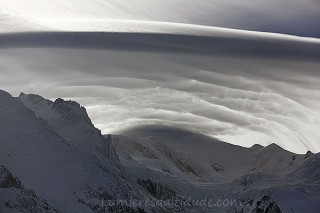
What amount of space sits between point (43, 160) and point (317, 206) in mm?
50078

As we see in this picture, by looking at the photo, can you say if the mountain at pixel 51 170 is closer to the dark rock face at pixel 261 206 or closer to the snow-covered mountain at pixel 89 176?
the snow-covered mountain at pixel 89 176

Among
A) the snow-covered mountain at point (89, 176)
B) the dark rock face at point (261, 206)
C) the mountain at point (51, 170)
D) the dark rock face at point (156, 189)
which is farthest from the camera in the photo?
the dark rock face at point (156, 189)

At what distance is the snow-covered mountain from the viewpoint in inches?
3625

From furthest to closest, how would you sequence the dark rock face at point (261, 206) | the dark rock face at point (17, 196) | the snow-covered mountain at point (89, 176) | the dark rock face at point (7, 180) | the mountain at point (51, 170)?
the dark rock face at point (261, 206) → the snow-covered mountain at point (89, 176) → the mountain at point (51, 170) → the dark rock face at point (7, 180) → the dark rock face at point (17, 196)

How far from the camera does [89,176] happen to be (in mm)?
100500

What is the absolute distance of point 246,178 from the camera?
465 ft

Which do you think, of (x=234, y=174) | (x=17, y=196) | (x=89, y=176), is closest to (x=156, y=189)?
(x=89, y=176)

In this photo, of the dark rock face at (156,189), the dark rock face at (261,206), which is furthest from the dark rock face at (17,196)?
the dark rock face at (261,206)

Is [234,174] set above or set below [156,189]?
above

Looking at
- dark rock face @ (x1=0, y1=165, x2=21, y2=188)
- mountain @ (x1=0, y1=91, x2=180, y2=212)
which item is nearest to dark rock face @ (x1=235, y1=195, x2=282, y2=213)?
mountain @ (x1=0, y1=91, x2=180, y2=212)

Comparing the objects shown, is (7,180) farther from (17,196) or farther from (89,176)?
(89,176)

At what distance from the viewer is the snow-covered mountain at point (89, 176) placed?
92062mm

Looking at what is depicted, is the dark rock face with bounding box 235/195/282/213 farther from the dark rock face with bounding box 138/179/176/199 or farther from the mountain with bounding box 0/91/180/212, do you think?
the mountain with bounding box 0/91/180/212

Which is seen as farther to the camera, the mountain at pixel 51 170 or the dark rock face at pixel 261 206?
the dark rock face at pixel 261 206
